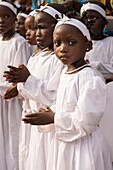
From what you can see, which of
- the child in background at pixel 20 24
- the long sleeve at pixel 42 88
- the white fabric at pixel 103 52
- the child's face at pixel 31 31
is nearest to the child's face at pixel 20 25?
the child in background at pixel 20 24

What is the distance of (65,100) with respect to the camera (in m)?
2.73

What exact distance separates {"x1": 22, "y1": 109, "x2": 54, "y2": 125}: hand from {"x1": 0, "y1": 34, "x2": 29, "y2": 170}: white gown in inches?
53.9

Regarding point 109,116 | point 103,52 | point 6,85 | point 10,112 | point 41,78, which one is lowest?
point 10,112

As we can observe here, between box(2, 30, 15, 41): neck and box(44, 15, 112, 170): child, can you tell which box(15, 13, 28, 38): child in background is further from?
box(44, 15, 112, 170): child

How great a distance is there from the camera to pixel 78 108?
2584mm

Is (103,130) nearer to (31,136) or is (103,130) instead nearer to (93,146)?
(93,146)

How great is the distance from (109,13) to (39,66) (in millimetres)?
2030

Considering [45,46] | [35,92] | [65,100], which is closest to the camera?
[65,100]

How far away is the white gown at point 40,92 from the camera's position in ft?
10.4

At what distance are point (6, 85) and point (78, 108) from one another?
1514mm

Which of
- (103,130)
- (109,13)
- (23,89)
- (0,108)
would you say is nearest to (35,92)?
(23,89)

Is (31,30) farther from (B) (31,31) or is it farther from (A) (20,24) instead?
(A) (20,24)

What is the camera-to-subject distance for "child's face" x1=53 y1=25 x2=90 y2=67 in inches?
107

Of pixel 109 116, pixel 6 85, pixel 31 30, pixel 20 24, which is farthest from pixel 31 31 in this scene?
pixel 109 116
